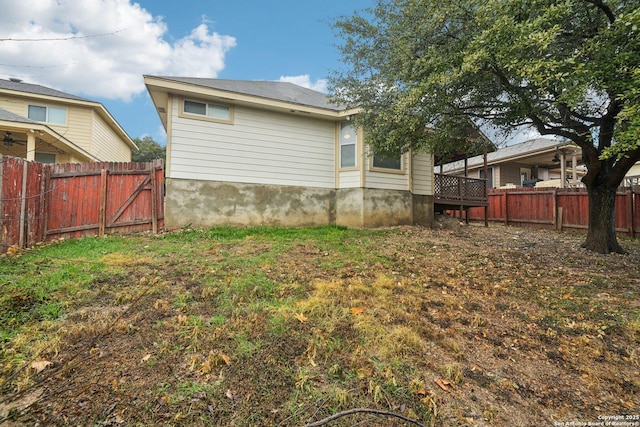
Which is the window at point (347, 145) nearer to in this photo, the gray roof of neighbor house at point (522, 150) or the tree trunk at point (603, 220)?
the tree trunk at point (603, 220)

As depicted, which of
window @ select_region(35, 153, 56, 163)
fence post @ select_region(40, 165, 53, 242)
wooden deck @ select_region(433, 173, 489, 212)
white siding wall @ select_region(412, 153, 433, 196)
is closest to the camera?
fence post @ select_region(40, 165, 53, 242)

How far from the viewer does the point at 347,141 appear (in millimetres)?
9898

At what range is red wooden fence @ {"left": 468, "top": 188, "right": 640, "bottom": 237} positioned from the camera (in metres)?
9.14

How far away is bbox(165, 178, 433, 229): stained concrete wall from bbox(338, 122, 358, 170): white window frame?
2.80ft

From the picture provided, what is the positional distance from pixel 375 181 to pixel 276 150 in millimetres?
3374

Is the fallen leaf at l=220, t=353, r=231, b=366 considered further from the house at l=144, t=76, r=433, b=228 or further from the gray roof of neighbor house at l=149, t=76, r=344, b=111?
the gray roof of neighbor house at l=149, t=76, r=344, b=111

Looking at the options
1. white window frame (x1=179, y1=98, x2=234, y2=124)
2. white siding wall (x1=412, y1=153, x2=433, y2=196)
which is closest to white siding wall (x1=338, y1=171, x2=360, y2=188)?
white siding wall (x1=412, y1=153, x2=433, y2=196)

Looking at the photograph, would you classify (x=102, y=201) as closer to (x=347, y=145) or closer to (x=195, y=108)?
(x=195, y=108)

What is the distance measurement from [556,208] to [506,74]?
28.5 ft

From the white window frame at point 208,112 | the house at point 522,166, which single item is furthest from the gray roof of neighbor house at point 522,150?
the white window frame at point 208,112

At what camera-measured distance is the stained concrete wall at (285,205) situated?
26.8 feet

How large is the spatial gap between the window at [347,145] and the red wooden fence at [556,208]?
8.16 meters

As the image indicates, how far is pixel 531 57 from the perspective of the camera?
4.58m

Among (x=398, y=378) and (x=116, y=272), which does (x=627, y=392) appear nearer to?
(x=398, y=378)
